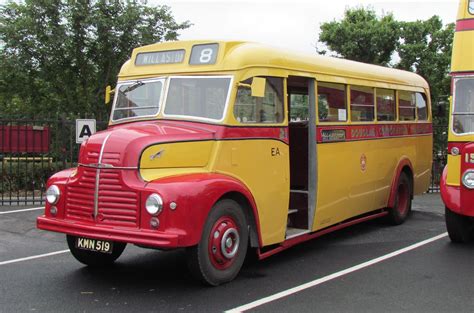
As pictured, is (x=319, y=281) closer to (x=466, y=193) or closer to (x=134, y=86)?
(x=466, y=193)

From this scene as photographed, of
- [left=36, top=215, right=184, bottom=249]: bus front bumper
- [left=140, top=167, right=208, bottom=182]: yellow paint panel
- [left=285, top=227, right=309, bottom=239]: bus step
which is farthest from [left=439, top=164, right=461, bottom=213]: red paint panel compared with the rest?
[left=36, top=215, right=184, bottom=249]: bus front bumper

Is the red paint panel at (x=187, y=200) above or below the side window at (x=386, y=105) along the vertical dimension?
below

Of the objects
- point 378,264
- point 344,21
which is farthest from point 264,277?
point 344,21

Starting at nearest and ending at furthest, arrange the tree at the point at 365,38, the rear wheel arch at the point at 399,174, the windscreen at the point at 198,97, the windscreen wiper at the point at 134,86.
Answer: the windscreen at the point at 198,97 → the windscreen wiper at the point at 134,86 → the rear wheel arch at the point at 399,174 → the tree at the point at 365,38

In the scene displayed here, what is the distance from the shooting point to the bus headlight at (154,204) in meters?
4.97

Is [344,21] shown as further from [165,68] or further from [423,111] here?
[165,68]

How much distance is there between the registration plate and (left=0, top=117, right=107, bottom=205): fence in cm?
636

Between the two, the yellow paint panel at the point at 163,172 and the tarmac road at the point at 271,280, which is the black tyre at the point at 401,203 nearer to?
the tarmac road at the point at 271,280

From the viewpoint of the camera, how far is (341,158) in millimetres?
7582

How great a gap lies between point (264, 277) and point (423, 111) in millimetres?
6062

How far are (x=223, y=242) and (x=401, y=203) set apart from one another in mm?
5190

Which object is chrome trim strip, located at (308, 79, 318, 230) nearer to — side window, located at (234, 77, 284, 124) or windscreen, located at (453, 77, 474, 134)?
side window, located at (234, 77, 284, 124)

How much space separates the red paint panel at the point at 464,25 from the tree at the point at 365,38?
42.3 ft

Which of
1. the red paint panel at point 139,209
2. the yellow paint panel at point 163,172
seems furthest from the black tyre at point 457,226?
the yellow paint panel at point 163,172
